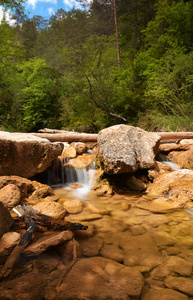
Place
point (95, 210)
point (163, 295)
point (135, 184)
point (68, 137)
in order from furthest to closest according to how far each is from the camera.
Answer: point (68, 137)
point (135, 184)
point (95, 210)
point (163, 295)

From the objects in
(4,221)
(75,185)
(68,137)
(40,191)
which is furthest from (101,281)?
(68,137)

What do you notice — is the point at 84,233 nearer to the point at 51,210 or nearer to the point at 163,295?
the point at 51,210

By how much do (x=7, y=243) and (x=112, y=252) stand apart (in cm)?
118

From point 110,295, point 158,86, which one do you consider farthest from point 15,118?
point 110,295

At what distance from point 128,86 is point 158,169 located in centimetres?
786

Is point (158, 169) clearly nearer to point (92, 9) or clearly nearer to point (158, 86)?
point (158, 86)

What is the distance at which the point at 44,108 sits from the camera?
12.8m

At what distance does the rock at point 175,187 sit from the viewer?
3475 mm

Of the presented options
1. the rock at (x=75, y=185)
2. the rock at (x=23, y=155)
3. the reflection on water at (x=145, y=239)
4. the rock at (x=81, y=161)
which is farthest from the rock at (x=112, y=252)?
the rock at (x=81, y=161)

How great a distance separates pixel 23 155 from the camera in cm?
407

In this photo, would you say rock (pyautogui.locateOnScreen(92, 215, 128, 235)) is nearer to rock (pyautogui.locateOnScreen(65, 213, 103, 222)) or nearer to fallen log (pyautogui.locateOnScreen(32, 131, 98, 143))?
rock (pyautogui.locateOnScreen(65, 213, 103, 222))

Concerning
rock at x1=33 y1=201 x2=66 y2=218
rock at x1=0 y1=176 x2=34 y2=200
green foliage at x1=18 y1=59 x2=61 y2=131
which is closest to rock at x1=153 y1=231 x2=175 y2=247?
rock at x1=33 y1=201 x2=66 y2=218

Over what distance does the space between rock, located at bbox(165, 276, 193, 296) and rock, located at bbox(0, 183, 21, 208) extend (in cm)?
252

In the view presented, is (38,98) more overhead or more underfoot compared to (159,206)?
more overhead
